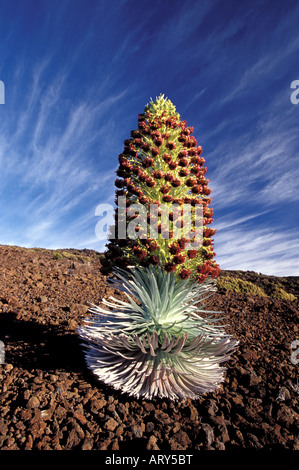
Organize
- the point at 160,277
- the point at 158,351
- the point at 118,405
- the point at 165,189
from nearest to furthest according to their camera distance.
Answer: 1. the point at 118,405
2. the point at 158,351
3. the point at 165,189
4. the point at 160,277

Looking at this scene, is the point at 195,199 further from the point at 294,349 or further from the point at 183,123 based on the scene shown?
the point at 294,349

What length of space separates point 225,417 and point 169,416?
514 millimetres

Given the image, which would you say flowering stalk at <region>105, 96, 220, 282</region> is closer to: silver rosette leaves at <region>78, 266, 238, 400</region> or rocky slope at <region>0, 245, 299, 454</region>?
silver rosette leaves at <region>78, 266, 238, 400</region>

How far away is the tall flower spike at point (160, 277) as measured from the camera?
9.12 feet

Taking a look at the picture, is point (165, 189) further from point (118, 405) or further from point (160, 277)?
point (118, 405)

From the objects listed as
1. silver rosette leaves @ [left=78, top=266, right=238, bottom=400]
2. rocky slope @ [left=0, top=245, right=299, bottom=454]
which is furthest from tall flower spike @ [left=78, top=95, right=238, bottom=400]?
rocky slope @ [left=0, top=245, right=299, bottom=454]

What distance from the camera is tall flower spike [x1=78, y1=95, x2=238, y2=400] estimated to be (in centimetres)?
278

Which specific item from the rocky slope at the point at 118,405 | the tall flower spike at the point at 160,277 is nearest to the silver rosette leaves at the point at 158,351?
the tall flower spike at the point at 160,277

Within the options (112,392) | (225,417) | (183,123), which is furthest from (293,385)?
(183,123)

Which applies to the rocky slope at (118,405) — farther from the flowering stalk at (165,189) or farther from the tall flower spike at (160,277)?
Result: the flowering stalk at (165,189)

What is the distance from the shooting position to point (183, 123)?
3.79 meters

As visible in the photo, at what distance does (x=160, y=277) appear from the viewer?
3473 millimetres

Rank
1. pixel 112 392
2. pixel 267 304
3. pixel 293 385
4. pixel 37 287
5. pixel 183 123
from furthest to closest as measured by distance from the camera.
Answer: pixel 267 304
pixel 37 287
pixel 183 123
pixel 293 385
pixel 112 392

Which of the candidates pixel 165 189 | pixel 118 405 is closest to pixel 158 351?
pixel 118 405
